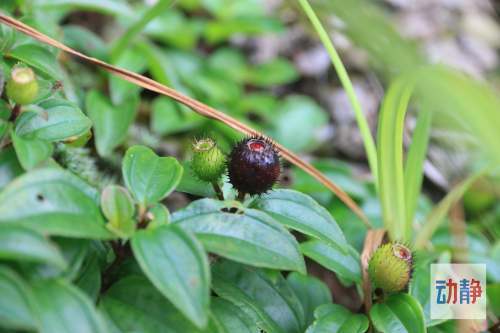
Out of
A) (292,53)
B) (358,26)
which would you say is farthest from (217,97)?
(358,26)

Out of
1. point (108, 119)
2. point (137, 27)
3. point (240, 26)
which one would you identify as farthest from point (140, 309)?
point (240, 26)

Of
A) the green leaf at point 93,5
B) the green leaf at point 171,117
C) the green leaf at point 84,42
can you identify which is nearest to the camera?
the green leaf at point 93,5

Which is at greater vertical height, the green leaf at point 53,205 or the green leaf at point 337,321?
the green leaf at point 53,205

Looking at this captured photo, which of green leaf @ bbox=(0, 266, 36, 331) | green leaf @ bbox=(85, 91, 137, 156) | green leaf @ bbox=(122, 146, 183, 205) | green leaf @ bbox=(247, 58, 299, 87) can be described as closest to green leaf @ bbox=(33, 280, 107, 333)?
green leaf @ bbox=(0, 266, 36, 331)

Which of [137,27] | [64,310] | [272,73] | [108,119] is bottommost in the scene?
[272,73]

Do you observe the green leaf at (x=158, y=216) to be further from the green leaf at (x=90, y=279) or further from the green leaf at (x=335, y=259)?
the green leaf at (x=335, y=259)

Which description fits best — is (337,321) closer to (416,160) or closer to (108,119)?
(416,160)

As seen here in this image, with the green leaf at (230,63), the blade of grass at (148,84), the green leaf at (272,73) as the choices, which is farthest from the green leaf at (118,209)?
the green leaf at (272,73)
